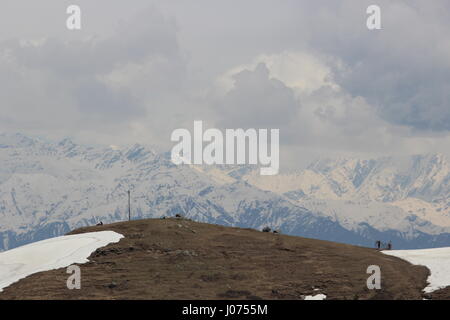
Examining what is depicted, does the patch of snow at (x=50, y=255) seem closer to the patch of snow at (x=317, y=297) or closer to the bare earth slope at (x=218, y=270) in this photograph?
the bare earth slope at (x=218, y=270)

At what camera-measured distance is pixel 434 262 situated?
4309 inches

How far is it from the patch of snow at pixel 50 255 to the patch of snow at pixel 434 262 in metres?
43.5

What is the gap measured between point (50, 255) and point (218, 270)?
24.7m

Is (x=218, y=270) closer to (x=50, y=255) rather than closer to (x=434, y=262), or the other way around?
(x=50, y=255)

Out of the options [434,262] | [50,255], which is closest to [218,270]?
[50,255]

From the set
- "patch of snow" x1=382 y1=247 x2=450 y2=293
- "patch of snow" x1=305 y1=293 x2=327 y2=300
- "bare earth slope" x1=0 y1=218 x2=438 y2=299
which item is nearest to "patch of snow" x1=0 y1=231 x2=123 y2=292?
"bare earth slope" x1=0 y1=218 x2=438 y2=299

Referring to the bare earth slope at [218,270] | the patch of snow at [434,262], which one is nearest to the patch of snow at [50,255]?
the bare earth slope at [218,270]

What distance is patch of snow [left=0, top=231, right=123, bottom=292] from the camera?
334 feet

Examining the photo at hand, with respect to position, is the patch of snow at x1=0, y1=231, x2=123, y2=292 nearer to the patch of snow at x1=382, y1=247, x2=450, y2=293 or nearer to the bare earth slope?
the bare earth slope

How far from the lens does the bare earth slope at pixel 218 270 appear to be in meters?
93.8

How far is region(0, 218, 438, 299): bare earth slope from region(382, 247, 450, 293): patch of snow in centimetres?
149

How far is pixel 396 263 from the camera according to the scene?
355ft
